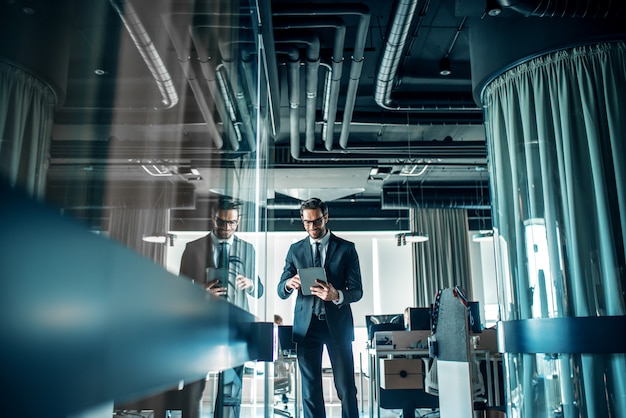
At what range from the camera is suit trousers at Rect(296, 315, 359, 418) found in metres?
3.43

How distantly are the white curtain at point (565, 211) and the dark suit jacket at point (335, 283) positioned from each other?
907 mm

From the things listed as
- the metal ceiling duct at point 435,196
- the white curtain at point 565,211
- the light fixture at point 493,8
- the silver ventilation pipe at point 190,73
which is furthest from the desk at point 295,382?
the metal ceiling duct at point 435,196

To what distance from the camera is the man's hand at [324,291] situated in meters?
3.39

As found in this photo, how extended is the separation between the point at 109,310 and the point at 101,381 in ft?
0.17

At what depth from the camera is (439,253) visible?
39.1ft

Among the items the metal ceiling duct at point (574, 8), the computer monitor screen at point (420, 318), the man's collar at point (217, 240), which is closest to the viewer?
the man's collar at point (217, 240)

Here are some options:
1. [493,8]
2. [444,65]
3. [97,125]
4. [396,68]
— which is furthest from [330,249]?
[444,65]

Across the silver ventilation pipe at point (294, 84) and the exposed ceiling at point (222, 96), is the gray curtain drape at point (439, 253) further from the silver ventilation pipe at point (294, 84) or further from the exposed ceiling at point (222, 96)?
the silver ventilation pipe at point (294, 84)

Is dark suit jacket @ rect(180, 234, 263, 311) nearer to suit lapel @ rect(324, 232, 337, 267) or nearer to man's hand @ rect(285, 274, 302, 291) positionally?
man's hand @ rect(285, 274, 302, 291)

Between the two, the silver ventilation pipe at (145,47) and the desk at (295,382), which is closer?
the silver ventilation pipe at (145,47)

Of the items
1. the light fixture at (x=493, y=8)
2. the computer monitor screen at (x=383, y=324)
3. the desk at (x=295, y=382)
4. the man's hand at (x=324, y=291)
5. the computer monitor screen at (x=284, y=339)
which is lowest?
the desk at (x=295, y=382)

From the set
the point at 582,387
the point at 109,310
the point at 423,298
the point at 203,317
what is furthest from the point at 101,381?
the point at 423,298

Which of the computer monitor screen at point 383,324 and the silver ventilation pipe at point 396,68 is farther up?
the silver ventilation pipe at point 396,68

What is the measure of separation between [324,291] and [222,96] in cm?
169
